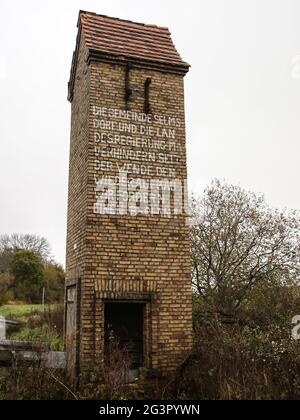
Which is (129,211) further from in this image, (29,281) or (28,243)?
(28,243)

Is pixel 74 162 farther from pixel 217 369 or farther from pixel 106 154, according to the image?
pixel 217 369

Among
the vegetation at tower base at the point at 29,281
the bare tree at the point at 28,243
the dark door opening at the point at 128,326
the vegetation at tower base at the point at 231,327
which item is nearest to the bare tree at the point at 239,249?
the vegetation at tower base at the point at 231,327

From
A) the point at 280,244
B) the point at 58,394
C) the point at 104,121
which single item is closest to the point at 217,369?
the point at 58,394

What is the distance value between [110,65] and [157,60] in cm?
105

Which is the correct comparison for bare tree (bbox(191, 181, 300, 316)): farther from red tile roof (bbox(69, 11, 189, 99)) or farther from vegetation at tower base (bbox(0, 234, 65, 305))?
vegetation at tower base (bbox(0, 234, 65, 305))

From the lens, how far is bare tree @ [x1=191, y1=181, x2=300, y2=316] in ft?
40.0

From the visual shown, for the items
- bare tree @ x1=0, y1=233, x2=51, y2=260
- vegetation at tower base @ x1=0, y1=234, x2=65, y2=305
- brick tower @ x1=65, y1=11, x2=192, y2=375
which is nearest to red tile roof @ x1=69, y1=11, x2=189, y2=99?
brick tower @ x1=65, y1=11, x2=192, y2=375

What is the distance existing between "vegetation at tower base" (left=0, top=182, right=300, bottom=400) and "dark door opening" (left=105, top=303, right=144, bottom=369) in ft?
2.24

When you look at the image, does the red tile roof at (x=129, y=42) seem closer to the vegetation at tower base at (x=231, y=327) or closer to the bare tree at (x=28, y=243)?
the vegetation at tower base at (x=231, y=327)

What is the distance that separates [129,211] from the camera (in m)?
8.21

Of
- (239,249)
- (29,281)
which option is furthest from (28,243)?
(239,249)

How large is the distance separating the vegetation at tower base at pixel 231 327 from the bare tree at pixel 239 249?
29 mm

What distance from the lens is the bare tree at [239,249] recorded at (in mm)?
12195

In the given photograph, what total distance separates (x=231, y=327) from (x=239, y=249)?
3.21 meters
